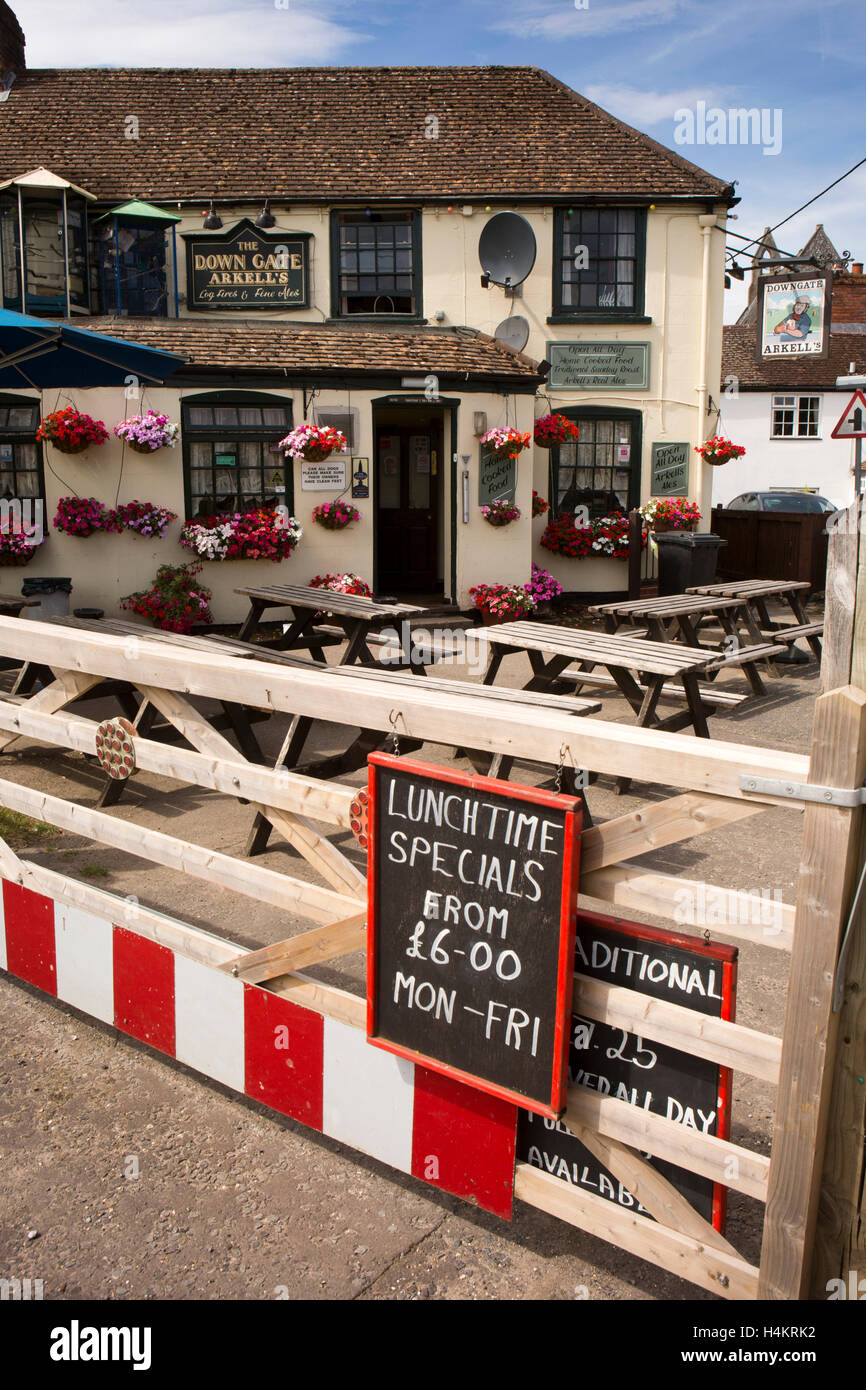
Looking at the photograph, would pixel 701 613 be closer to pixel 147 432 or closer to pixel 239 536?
pixel 239 536

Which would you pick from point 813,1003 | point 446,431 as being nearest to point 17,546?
point 446,431

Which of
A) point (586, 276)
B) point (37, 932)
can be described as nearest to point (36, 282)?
point (586, 276)

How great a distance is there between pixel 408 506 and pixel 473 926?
46.5ft

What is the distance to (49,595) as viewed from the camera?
12.2m

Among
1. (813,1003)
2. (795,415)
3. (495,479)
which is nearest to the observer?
(813,1003)

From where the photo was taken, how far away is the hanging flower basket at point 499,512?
1411 cm

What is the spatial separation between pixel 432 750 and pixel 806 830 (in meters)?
5.97

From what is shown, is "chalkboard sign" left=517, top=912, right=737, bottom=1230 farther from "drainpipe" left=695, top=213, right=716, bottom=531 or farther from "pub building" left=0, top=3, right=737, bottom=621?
"drainpipe" left=695, top=213, right=716, bottom=531

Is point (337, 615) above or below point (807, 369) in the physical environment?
below

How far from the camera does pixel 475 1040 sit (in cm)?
273
